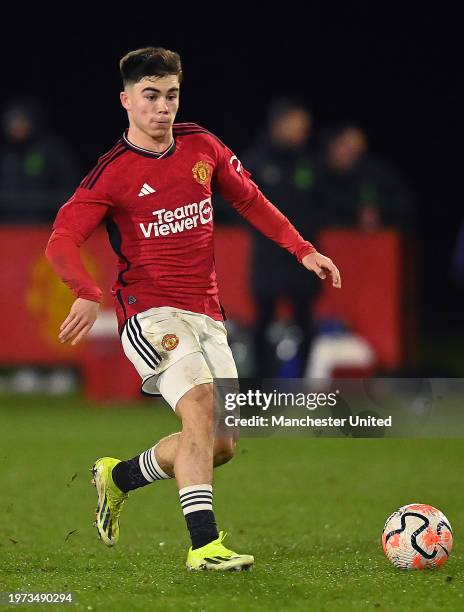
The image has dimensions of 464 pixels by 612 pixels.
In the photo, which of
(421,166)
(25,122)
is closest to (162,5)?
(421,166)

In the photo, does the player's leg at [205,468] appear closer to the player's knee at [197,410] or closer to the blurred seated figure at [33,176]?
the player's knee at [197,410]

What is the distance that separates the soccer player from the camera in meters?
6.07

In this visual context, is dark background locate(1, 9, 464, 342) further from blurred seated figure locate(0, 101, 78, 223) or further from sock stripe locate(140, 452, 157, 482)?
sock stripe locate(140, 452, 157, 482)

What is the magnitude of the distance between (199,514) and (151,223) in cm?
128

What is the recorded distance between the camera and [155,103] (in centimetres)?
A: 617

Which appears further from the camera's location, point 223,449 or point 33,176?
point 33,176

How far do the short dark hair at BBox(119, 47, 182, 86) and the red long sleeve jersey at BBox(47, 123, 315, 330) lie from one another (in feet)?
0.97

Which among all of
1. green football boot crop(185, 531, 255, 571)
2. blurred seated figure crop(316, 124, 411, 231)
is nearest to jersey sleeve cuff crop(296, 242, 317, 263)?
green football boot crop(185, 531, 255, 571)

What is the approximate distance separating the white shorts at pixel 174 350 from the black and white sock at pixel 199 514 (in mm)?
395

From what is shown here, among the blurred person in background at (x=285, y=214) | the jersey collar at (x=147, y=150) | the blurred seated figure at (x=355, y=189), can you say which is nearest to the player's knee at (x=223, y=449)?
the jersey collar at (x=147, y=150)

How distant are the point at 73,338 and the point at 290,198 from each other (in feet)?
21.3

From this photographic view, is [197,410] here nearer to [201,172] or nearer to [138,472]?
[138,472]

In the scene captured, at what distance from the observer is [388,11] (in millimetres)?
20438

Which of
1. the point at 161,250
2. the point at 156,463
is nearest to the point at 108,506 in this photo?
the point at 156,463
